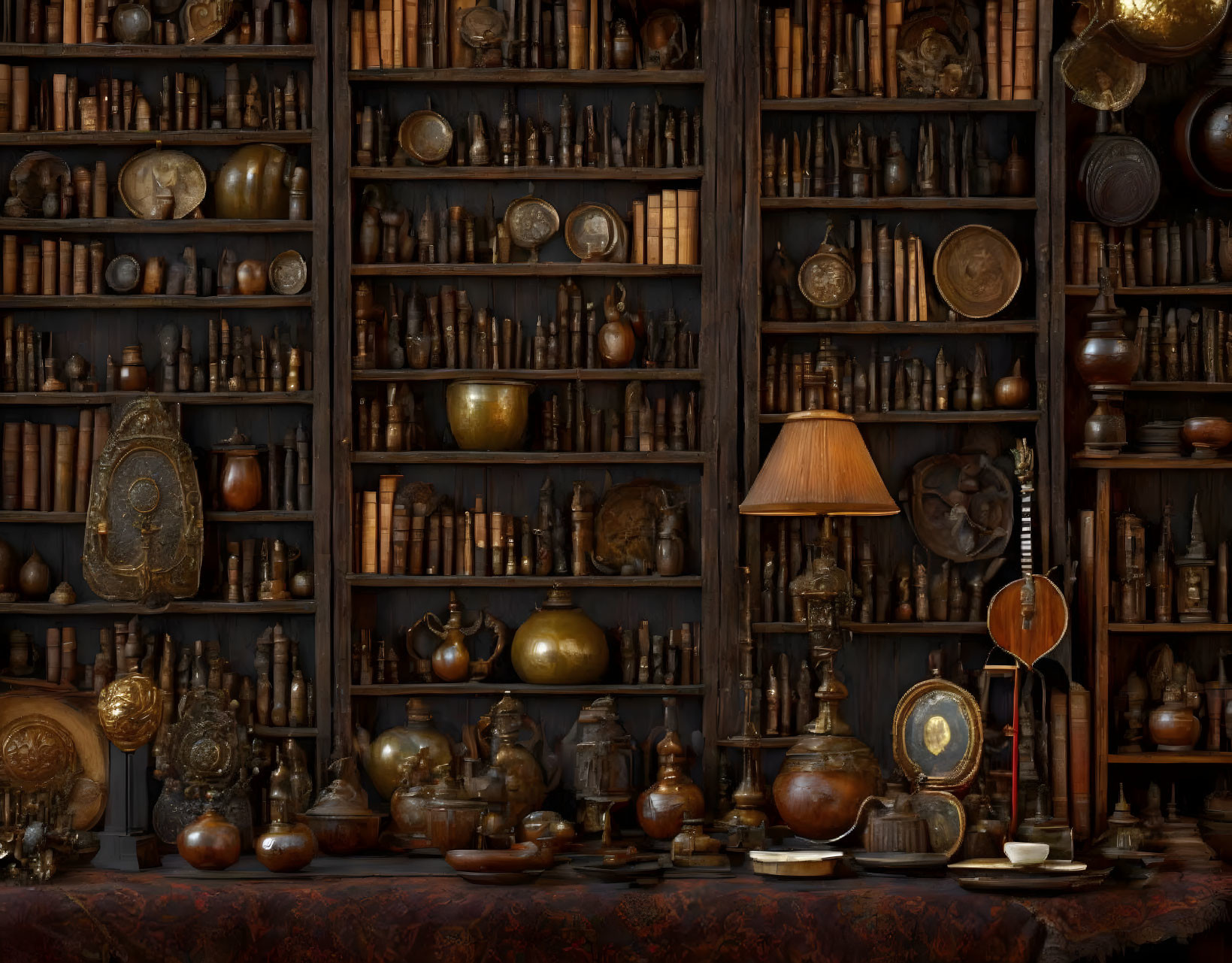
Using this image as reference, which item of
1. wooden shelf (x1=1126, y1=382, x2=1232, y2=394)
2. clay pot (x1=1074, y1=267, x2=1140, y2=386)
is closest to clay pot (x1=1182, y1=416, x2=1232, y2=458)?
wooden shelf (x1=1126, y1=382, x2=1232, y2=394)

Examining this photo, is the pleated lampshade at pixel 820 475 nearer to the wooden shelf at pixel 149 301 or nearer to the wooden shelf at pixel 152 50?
the wooden shelf at pixel 149 301

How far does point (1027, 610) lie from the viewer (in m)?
5.04

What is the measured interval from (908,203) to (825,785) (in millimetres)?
2093

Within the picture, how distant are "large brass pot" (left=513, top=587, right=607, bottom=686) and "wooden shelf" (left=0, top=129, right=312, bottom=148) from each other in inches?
74.8

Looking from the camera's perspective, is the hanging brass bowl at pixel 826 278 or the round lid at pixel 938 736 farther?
the hanging brass bowl at pixel 826 278

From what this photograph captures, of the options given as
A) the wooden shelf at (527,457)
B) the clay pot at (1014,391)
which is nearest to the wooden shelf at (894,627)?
the wooden shelf at (527,457)

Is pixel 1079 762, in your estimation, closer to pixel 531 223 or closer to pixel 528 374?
pixel 528 374

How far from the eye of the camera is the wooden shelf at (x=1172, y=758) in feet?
16.9

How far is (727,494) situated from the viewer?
532cm

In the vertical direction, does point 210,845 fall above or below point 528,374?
below

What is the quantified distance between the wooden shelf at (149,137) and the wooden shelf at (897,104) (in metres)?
1.73

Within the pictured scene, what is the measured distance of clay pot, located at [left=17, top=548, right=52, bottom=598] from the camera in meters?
5.41

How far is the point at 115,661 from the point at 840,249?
3028 millimetres

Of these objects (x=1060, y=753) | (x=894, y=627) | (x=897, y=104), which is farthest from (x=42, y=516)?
(x=1060, y=753)
